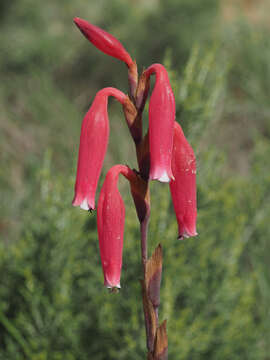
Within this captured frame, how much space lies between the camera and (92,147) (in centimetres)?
80

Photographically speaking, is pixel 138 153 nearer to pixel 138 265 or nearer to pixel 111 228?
pixel 111 228

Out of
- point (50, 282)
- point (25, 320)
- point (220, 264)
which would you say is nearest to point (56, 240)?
point (50, 282)

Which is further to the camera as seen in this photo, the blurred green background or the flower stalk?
the blurred green background

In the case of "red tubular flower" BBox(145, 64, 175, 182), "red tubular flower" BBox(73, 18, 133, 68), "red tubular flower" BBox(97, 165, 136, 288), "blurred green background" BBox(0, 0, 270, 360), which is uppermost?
"red tubular flower" BBox(73, 18, 133, 68)

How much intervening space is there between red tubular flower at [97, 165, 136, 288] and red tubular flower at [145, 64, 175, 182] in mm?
83

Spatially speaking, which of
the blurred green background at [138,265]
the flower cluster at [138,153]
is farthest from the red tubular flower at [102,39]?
the blurred green background at [138,265]

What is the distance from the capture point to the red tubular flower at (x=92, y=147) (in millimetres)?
796

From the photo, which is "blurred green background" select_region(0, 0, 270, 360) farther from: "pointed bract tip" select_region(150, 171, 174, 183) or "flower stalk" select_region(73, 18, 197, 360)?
"pointed bract tip" select_region(150, 171, 174, 183)

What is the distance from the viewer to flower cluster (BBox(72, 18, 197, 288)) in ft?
2.54

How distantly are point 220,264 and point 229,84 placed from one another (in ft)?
11.9

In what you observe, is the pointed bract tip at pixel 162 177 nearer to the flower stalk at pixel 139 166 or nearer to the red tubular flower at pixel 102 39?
the flower stalk at pixel 139 166

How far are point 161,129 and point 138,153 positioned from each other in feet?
0.29

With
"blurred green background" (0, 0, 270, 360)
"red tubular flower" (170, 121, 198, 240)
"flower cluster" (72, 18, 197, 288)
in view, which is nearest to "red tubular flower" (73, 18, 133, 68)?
"flower cluster" (72, 18, 197, 288)

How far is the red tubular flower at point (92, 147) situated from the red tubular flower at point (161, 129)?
81 millimetres
